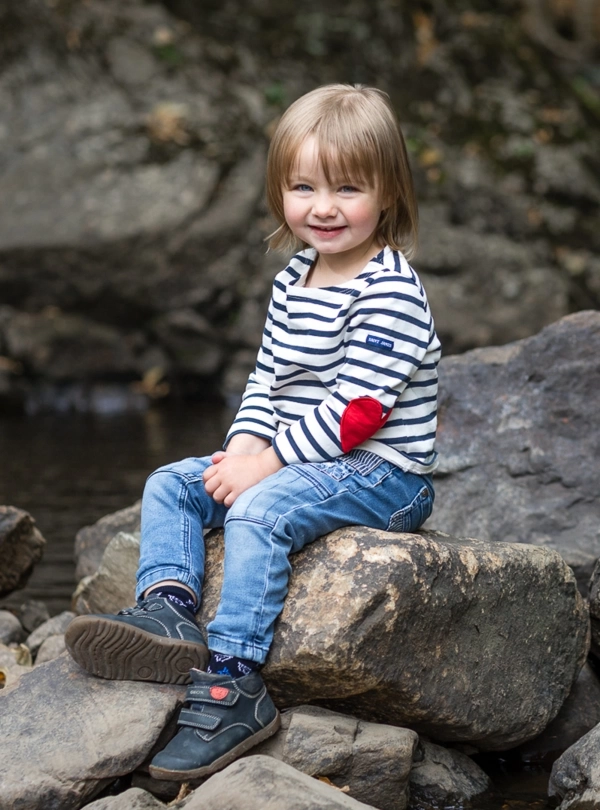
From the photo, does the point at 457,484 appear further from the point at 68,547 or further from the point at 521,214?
the point at 521,214

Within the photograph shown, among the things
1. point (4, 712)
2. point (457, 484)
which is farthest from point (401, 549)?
point (457, 484)

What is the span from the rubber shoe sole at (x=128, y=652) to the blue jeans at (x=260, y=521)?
0.08 metres

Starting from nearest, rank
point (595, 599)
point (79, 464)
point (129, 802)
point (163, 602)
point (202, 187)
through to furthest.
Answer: point (129, 802) < point (163, 602) < point (595, 599) < point (79, 464) < point (202, 187)

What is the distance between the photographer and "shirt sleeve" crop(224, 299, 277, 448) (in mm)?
2990

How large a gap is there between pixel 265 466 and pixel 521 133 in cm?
889

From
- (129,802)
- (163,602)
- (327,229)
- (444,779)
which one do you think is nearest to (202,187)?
(327,229)

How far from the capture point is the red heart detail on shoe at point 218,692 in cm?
234

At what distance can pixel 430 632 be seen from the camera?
2568 millimetres

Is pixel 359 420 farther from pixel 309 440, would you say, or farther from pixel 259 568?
pixel 259 568

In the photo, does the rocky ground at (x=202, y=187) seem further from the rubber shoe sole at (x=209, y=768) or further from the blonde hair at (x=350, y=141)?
the rubber shoe sole at (x=209, y=768)

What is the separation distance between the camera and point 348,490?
2.65m

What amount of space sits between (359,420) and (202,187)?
723 centimetres

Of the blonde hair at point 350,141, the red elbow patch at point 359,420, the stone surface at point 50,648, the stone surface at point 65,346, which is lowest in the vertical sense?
the stone surface at point 65,346

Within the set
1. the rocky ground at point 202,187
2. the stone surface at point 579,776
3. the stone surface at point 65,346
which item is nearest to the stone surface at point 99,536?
the stone surface at point 579,776
